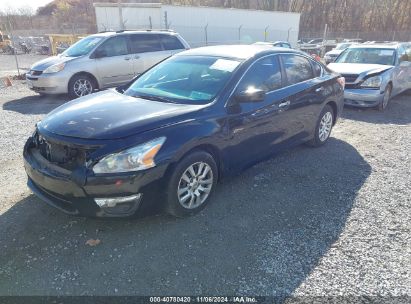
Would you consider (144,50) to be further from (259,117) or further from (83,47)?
(259,117)

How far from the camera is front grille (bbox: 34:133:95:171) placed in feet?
9.36

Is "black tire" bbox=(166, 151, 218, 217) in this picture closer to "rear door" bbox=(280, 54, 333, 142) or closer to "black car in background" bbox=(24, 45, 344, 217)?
"black car in background" bbox=(24, 45, 344, 217)

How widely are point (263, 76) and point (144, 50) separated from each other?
6.55m

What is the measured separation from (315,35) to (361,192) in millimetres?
44271

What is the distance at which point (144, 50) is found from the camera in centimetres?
979

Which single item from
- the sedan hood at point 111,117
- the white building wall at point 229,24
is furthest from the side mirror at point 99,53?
the white building wall at point 229,24

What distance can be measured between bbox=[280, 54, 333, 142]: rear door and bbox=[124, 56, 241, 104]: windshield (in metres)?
1.06

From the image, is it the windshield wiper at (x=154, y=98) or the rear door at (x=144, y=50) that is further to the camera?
the rear door at (x=144, y=50)

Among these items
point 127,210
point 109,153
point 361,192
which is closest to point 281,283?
point 127,210

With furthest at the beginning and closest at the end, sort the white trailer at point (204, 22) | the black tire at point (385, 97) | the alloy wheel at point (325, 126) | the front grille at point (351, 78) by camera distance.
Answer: the white trailer at point (204, 22) → the black tire at point (385, 97) → the front grille at point (351, 78) → the alloy wheel at point (325, 126)

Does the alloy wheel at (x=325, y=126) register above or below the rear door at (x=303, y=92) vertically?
below

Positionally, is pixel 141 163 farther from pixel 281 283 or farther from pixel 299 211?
pixel 299 211

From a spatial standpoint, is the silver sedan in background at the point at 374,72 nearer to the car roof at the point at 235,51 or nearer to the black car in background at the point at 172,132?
the black car in background at the point at 172,132

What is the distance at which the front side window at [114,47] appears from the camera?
9.15 metres
